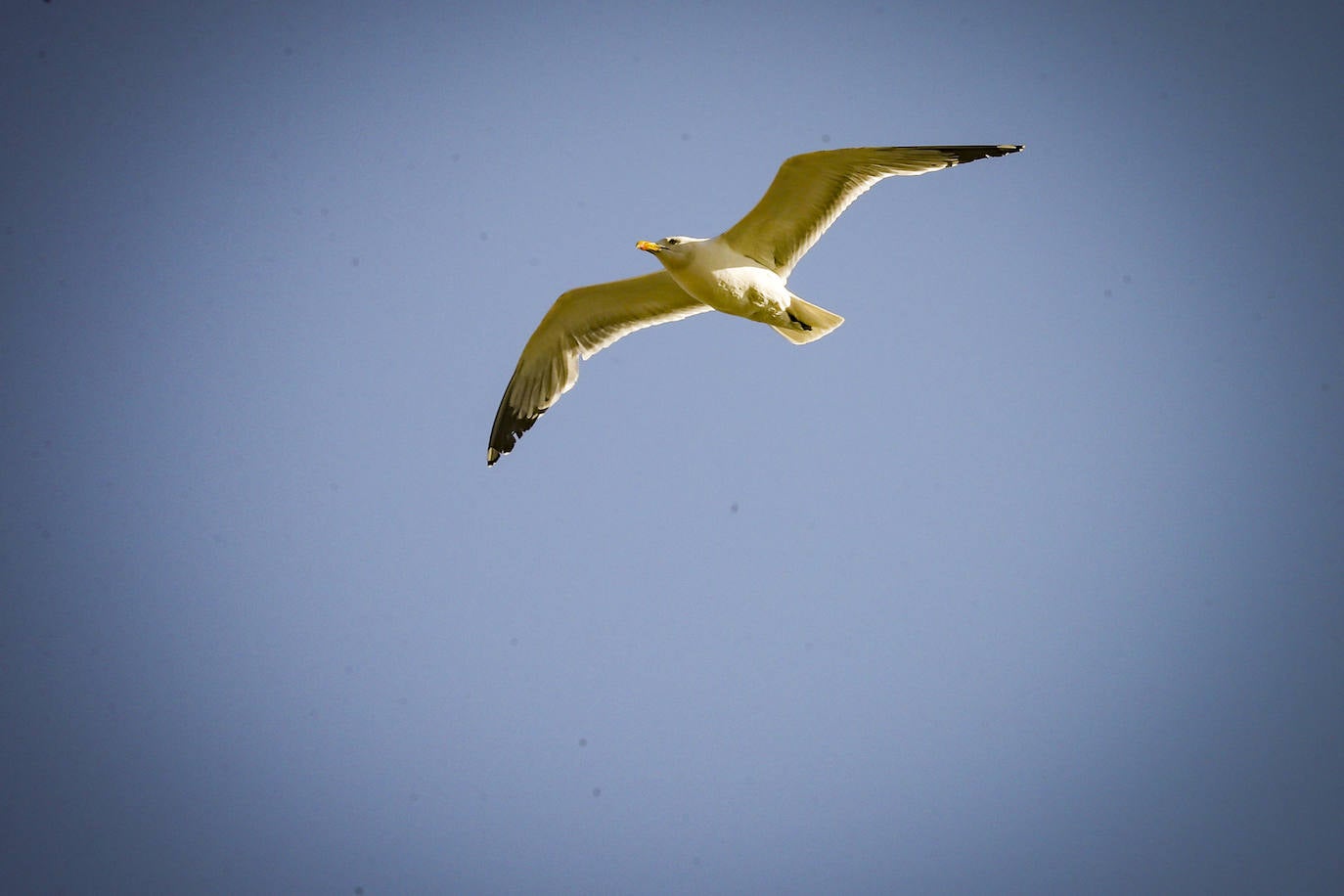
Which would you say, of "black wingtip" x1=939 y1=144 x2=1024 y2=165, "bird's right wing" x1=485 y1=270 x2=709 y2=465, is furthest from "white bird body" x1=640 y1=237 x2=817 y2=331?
"black wingtip" x1=939 y1=144 x2=1024 y2=165

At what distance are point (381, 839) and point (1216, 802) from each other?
33.9m

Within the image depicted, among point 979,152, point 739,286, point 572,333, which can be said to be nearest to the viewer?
point 979,152

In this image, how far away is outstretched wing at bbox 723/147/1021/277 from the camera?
23.4 feet

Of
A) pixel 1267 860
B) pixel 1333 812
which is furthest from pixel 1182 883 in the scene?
pixel 1333 812

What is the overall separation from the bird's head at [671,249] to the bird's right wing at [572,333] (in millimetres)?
671

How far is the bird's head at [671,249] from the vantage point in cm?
730

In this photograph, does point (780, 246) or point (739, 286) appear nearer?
point (739, 286)

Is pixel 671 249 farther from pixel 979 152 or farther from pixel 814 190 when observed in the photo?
pixel 979 152

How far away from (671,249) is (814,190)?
2.92 feet

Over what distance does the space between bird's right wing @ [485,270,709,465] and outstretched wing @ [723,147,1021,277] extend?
→ 2.44 feet

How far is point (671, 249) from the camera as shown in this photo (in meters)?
7.32

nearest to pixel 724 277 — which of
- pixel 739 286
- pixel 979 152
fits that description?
pixel 739 286

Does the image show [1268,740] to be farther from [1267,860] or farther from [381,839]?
[381,839]

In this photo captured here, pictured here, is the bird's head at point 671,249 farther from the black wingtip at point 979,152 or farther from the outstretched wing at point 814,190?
the black wingtip at point 979,152
